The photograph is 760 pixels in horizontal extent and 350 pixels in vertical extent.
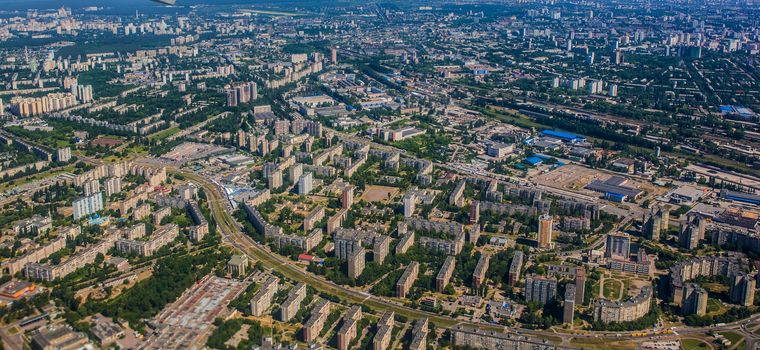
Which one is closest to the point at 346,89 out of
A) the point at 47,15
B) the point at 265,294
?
the point at 265,294

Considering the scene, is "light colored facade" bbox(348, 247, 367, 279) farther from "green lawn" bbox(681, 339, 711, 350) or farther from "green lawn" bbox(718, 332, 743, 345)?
"green lawn" bbox(718, 332, 743, 345)

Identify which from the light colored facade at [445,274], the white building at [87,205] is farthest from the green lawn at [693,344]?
the white building at [87,205]

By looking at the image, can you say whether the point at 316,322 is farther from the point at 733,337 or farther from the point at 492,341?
the point at 733,337

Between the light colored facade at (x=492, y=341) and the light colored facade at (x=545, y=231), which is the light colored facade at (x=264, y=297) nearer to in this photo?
the light colored facade at (x=492, y=341)

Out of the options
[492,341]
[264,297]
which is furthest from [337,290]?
[492,341]

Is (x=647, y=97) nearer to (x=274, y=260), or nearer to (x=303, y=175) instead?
(x=303, y=175)

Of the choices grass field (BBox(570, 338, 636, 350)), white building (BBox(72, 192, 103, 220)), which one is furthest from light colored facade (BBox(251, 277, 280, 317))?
white building (BBox(72, 192, 103, 220))

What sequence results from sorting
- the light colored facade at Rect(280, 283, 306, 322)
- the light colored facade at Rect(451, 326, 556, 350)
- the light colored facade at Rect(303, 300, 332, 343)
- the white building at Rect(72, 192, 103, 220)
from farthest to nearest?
the white building at Rect(72, 192, 103, 220)
the light colored facade at Rect(280, 283, 306, 322)
the light colored facade at Rect(303, 300, 332, 343)
the light colored facade at Rect(451, 326, 556, 350)

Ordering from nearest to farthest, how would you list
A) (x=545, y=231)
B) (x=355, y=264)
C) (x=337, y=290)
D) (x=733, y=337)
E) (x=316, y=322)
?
(x=316, y=322) → (x=733, y=337) → (x=337, y=290) → (x=355, y=264) → (x=545, y=231)

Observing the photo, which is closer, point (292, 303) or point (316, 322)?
point (316, 322)

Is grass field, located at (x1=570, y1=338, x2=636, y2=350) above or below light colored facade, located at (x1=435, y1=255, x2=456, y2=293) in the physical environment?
below

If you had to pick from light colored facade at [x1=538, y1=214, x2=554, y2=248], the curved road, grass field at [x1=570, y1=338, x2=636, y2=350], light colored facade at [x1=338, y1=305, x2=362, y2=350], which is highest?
light colored facade at [x1=538, y1=214, x2=554, y2=248]
